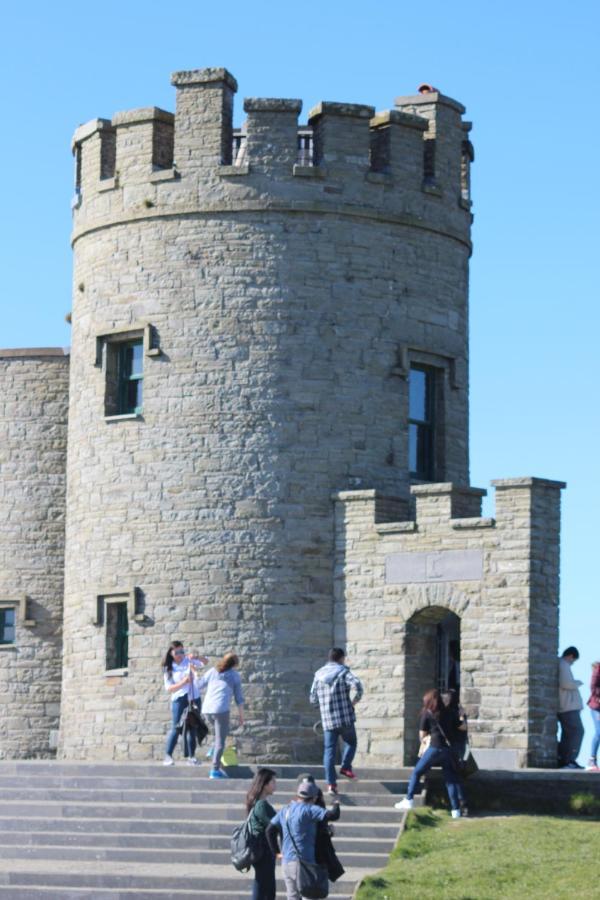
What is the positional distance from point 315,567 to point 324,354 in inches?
125

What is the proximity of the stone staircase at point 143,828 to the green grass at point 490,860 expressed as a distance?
1.45 ft

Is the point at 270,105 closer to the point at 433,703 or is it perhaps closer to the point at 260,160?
the point at 260,160

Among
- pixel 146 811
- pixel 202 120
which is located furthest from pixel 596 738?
pixel 202 120

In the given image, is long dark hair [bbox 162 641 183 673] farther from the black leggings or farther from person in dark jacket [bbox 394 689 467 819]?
the black leggings

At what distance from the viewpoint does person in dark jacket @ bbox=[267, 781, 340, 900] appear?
19.3 metres

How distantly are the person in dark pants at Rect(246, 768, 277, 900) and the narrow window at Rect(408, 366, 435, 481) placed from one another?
37.9 ft

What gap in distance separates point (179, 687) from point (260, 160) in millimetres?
8144

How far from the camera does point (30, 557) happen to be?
113 feet

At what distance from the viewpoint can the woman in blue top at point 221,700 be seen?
25672 mm

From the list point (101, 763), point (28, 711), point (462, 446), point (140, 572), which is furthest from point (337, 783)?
point (28, 711)

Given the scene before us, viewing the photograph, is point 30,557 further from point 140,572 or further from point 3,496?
point 140,572

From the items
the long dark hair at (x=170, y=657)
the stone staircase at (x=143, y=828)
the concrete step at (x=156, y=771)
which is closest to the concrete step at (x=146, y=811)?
the stone staircase at (x=143, y=828)

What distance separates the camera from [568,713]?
2752 centimetres

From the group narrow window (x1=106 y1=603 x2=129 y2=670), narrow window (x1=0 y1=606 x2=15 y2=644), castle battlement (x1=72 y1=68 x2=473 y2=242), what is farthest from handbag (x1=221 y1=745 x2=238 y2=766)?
narrow window (x1=0 y1=606 x2=15 y2=644)
